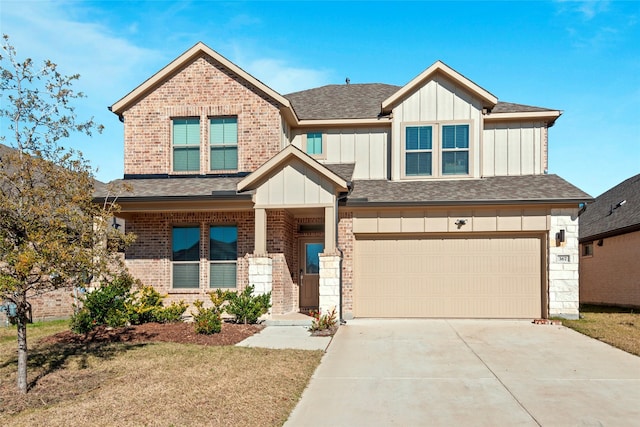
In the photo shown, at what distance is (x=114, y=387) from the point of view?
25.3 ft

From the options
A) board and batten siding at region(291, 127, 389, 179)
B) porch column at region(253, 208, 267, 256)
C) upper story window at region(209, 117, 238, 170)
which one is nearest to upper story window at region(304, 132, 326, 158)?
board and batten siding at region(291, 127, 389, 179)

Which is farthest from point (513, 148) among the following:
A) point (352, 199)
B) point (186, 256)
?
point (186, 256)

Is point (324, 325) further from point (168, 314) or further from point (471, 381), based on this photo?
point (471, 381)

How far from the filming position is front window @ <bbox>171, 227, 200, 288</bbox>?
1568 cm

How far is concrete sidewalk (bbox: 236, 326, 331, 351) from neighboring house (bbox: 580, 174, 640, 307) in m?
13.1

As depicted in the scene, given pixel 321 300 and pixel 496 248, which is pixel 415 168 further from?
pixel 321 300

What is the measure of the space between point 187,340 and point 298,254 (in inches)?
225

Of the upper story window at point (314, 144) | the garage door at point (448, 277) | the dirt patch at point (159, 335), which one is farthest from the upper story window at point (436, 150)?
the dirt patch at point (159, 335)

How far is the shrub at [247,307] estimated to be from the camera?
44.1 ft

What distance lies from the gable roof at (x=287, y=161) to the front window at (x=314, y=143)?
321 centimetres

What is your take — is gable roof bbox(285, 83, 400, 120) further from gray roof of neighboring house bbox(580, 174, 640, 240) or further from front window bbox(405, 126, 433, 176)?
gray roof of neighboring house bbox(580, 174, 640, 240)

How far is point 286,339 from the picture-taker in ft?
38.8

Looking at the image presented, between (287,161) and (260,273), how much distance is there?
3.00 m

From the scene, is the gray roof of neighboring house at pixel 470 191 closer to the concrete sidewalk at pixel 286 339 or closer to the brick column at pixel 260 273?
the brick column at pixel 260 273
